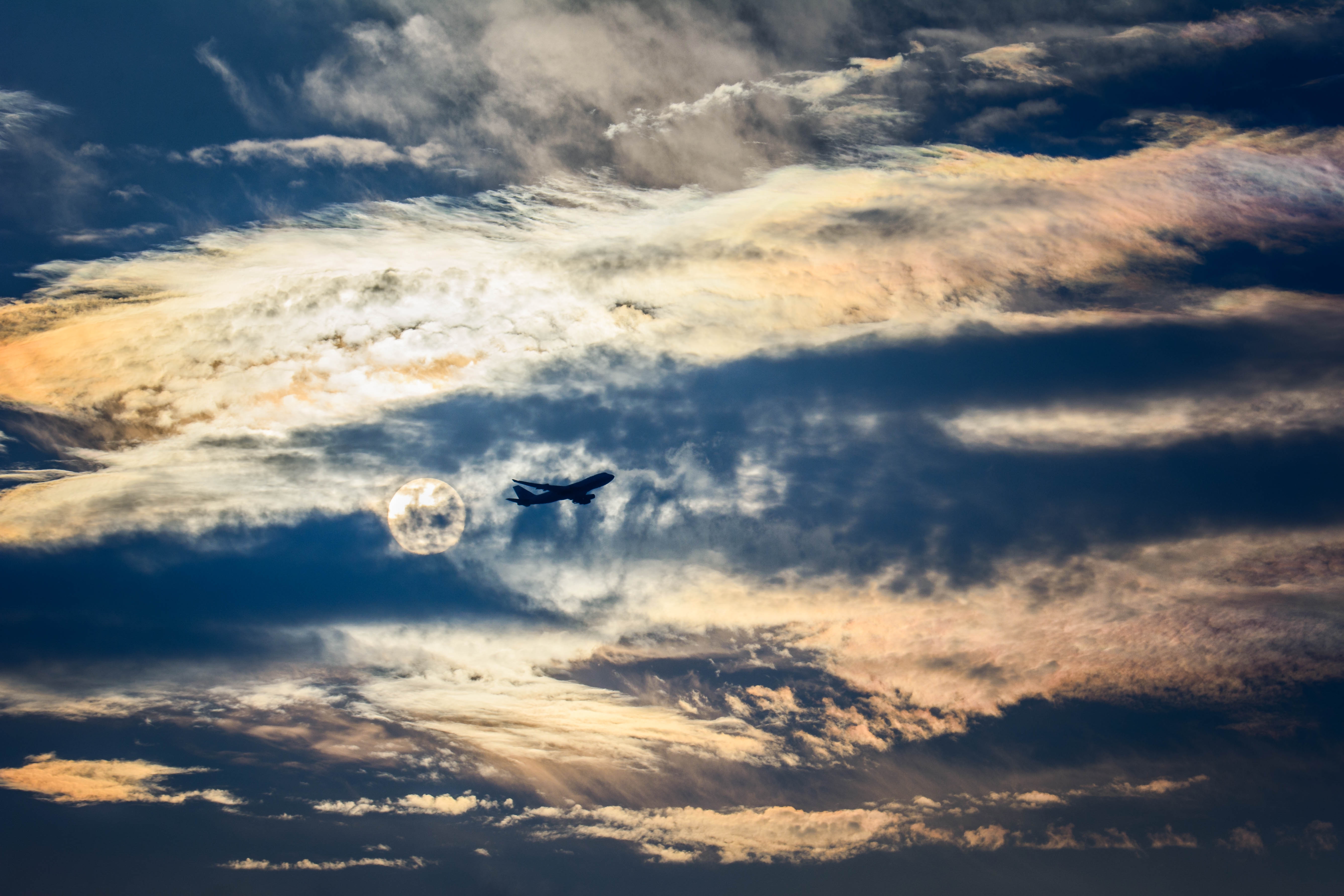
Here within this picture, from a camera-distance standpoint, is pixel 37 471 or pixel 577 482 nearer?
pixel 577 482

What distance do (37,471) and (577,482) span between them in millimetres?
70273

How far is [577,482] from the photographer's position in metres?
77.6

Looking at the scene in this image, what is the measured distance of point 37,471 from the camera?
89562 millimetres
